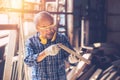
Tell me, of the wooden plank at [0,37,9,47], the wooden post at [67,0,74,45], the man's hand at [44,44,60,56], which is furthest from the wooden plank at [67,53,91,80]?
the man's hand at [44,44,60,56]

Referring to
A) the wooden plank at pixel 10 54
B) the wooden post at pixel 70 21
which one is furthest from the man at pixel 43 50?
the wooden post at pixel 70 21

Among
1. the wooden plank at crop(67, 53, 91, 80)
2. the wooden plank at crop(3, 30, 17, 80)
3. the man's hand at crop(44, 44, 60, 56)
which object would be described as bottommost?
the wooden plank at crop(67, 53, 91, 80)

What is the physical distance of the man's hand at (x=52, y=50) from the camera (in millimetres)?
3236

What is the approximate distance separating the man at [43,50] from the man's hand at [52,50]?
0.05 metres

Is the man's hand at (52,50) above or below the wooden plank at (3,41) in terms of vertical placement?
above

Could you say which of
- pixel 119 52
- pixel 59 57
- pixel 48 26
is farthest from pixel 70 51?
pixel 119 52

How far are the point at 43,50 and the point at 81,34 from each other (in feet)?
18.7

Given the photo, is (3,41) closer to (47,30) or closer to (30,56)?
(30,56)

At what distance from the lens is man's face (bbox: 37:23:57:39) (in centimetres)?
334

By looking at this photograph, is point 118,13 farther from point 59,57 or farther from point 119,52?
point 59,57

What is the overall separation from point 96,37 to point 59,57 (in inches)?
259

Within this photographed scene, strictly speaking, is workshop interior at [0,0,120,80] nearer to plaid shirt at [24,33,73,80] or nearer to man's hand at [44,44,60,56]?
plaid shirt at [24,33,73,80]

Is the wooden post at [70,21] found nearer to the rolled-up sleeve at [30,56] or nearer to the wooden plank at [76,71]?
the wooden plank at [76,71]

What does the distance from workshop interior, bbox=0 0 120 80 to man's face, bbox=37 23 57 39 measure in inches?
61.7
